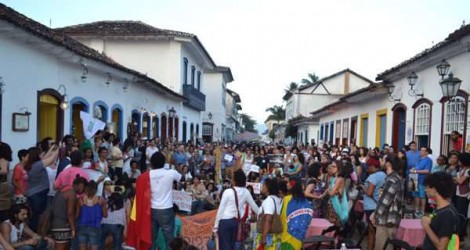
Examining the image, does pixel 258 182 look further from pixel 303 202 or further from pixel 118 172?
pixel 303 202

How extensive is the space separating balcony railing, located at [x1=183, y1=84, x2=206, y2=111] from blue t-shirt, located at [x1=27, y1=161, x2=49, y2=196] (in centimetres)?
1850

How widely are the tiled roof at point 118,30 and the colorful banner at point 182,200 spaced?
53.3 ft

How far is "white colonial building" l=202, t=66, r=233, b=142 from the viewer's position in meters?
39.5

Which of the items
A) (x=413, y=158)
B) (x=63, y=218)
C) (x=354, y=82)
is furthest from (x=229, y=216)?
(x=354, y=82)

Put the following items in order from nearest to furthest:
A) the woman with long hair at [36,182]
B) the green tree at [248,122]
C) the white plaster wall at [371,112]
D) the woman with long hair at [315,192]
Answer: the woman with long hair at [36,182]
the woman with long hair at [315,192]
the white plaster wall at [371,112]
the green tree at [248,122]

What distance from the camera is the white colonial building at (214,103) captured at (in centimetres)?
3953

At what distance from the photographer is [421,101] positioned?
1380 cm

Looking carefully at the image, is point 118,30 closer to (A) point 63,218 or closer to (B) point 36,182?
(B) point 36,182

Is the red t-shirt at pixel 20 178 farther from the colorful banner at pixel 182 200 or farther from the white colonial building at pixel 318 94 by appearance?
the white colonial building at pixel 318 94

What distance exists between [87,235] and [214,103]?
113 feet

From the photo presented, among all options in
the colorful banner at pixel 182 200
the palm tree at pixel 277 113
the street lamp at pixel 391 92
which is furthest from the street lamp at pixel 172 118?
the palm tree at pixel 277 113

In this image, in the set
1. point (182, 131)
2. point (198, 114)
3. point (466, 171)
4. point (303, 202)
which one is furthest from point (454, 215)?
point (198, 114)

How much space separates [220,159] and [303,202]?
31.9ft

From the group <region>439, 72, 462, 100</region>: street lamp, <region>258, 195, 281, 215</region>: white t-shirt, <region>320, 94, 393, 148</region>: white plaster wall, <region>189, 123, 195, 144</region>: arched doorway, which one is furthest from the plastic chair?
<region>189, 123, 195, 144</region>: arched doorway
